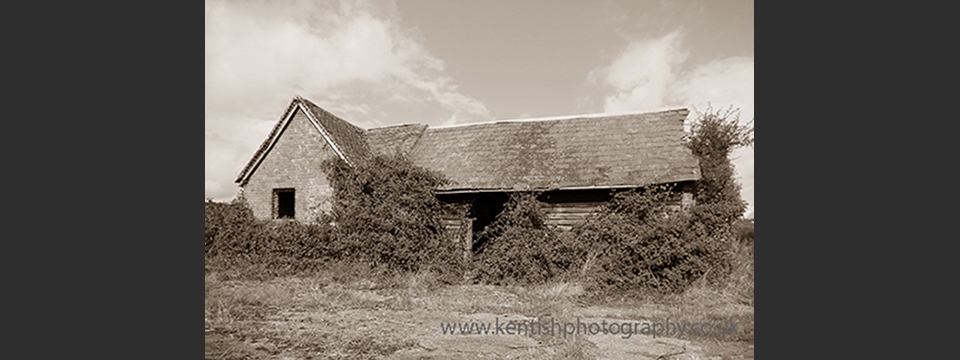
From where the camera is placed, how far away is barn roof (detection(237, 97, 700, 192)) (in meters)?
11.3

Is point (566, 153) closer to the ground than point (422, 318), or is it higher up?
higher up

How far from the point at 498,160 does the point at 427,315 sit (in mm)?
6640

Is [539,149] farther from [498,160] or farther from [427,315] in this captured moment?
[427,315]

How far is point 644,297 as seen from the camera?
9320 mm

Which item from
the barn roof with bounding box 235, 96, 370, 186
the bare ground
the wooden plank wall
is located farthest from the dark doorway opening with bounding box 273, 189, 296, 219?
the wooden plank wall

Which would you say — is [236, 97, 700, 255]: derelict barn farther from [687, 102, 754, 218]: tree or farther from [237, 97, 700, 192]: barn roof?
[687, 102, 754, 218]: tree

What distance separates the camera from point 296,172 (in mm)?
14133

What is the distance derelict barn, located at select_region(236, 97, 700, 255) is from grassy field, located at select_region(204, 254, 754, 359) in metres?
2.60

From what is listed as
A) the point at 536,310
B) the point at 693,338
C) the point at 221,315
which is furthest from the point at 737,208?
the point at 221,315

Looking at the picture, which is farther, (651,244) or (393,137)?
(393,137)

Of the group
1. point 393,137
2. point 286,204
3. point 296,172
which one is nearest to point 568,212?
point 393,137

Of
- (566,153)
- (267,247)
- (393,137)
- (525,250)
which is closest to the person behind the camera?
(525,250)

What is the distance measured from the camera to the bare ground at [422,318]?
19.5 ft

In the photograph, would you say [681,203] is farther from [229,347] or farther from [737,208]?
[229,347]
